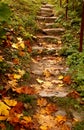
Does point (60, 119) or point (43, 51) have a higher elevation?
point (43, 51)

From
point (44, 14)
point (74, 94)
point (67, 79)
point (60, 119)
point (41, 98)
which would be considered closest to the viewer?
point (60, 119)

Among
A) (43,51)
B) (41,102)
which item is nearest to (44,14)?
(43,51)

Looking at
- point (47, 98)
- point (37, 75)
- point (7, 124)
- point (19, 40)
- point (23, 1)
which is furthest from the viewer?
point (23, 1)

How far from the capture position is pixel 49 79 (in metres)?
6.49

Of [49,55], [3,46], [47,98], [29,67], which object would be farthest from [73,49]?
[47,98]

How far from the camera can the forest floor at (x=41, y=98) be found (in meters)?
4.47

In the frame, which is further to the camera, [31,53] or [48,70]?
[31,53]

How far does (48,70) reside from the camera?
6965 millimetres

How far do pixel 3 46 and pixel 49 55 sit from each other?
5.87 feet

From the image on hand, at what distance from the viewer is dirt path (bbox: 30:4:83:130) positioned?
4820 millimetres

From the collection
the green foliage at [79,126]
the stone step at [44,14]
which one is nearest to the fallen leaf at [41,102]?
the green foliage at [79,126]

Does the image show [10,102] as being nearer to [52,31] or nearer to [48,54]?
[48,54]

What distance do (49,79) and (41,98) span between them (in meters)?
1.16

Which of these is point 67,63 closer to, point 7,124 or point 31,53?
point 31,53
